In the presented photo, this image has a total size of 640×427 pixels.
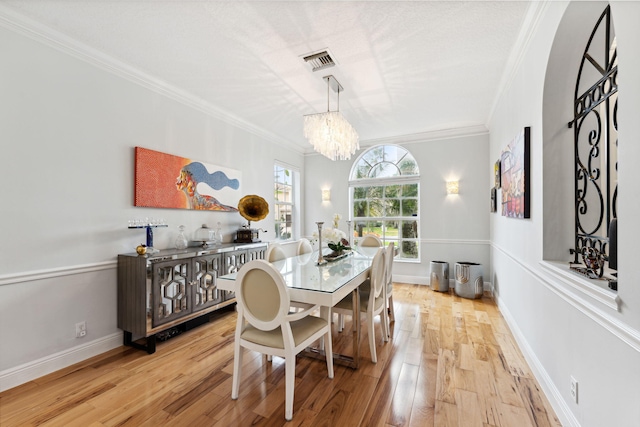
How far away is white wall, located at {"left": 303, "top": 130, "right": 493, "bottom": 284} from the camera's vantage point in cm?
457

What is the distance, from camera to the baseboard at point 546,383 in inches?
61.8

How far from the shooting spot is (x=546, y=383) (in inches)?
73.9

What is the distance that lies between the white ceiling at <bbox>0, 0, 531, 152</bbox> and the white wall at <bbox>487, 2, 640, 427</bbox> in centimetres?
42

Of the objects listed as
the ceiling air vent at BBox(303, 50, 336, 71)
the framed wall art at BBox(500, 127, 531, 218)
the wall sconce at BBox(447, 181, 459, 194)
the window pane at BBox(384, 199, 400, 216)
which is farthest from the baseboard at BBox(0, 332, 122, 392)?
the wall sconce at BBox(447, 181, 459, 194)

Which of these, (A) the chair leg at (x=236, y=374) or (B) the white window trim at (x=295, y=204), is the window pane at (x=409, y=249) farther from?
(A) the chair leg at (x=236, y=374)

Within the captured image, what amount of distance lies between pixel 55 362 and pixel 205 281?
127 cm

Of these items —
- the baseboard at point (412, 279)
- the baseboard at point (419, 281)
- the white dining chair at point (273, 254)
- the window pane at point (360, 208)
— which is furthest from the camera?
the window pane at point (360, 208)

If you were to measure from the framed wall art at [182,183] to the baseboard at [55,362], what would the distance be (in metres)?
1.32

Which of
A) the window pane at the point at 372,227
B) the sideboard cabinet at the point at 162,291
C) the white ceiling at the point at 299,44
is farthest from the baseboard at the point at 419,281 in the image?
the sideboard cabinet at the point at 162,291

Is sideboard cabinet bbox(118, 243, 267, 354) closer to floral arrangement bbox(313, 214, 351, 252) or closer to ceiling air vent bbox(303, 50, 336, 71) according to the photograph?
floral arrangement bbox(313, 214, 351, 252)

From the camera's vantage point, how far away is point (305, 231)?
19.6 feet

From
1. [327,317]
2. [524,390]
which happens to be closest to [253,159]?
[327,317]

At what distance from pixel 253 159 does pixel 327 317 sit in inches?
122

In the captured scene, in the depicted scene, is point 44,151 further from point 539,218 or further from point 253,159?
point 539,218
